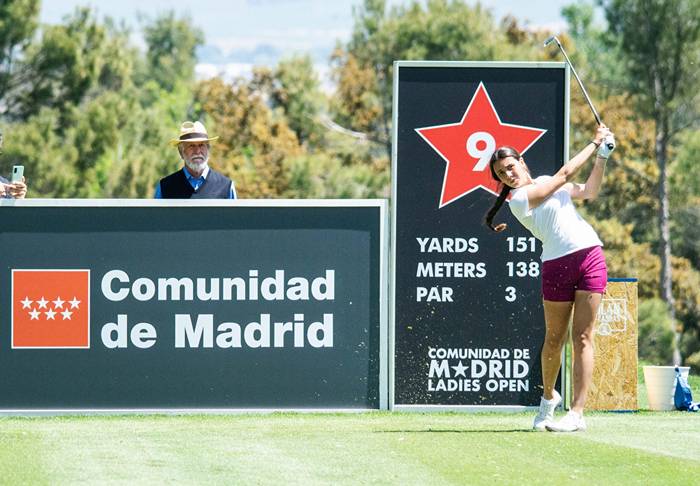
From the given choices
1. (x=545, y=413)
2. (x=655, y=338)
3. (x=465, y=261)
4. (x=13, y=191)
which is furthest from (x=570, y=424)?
(x=655, y=338)

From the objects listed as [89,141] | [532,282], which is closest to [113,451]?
[532,282]

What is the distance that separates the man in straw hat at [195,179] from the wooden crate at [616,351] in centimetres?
271

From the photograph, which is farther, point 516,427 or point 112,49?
point 112,49

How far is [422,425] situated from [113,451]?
2.18 m

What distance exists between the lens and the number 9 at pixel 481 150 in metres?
9.62

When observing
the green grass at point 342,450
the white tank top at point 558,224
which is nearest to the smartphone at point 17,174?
the green grass at point 342,450

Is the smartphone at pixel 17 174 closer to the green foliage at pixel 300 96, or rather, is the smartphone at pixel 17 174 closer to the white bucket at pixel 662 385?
the white bucket at pixel 662 385

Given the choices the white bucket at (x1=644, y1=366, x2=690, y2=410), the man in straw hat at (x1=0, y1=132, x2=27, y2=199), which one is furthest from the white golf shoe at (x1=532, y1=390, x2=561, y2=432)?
the man in straw hat at (x1=0, y1=132, x2=27, y2=199)

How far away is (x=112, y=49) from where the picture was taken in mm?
36750

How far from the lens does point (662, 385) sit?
992 centimetres

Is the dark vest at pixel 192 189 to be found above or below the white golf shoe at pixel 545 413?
above

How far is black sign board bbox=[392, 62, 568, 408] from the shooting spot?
31.7 feet

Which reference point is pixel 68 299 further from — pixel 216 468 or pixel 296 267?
pixel 216 468

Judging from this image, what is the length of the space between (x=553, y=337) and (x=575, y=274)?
1.58ft
